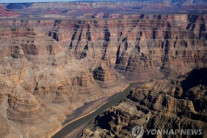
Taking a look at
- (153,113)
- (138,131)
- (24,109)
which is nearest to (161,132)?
(138,131)

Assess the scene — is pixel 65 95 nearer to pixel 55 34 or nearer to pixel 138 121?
pixel 138 121

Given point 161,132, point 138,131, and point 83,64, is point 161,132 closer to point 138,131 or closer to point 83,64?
point 138,131

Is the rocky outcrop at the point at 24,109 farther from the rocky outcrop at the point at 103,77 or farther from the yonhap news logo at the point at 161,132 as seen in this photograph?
the rocky outcrop at the point at 103,77

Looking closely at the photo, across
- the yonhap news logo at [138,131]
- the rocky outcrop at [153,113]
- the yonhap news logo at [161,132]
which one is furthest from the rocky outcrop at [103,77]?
the yonhap news logo at [161,132]

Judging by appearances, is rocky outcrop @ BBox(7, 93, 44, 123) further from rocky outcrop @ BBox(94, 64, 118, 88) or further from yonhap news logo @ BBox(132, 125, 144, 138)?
rocky outcrop @ BBox(94, 64, 118, 88)

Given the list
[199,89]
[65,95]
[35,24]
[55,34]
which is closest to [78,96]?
[65,95]

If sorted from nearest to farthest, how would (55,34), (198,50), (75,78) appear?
1. (75,78)
2. (198,50)
3. (55,34)
